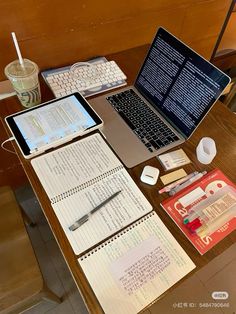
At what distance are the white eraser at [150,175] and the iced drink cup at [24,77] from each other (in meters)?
0.43

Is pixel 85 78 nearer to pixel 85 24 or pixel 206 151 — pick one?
pixel 85 24

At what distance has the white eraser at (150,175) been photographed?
2.39 feet

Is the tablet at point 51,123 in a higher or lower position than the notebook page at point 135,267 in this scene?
higher

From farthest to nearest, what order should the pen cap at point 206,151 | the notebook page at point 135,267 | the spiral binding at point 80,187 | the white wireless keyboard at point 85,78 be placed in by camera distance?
the white wireless keyboard at point 85,78 → the pen cap at point 206,151 → the spiral binding at point 80,187 → the notebook page at point 135,267

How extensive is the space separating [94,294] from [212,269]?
39.9 inches

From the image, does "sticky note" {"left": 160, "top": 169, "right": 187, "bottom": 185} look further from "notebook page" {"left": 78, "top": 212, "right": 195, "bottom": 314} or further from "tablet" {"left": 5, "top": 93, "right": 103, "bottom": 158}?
"tablet" {"left": 5, "top": 93, "right": 103, "bottom": 158}

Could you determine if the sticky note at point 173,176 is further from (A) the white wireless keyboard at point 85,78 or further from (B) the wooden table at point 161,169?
(A) the white wireless keyboard at point 85,78

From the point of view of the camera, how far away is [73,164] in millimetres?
742

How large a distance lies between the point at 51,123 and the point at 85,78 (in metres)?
0.27

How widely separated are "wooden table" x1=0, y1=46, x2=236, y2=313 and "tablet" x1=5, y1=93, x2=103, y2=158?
58 mm

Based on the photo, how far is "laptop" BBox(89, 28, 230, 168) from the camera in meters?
0.74

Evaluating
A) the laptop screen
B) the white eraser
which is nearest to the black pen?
the white eraser

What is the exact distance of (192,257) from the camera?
62cm

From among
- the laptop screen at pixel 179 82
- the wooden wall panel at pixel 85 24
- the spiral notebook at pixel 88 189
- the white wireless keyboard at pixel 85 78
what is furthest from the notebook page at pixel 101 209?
the wooden wall panel at pixel 85 24
